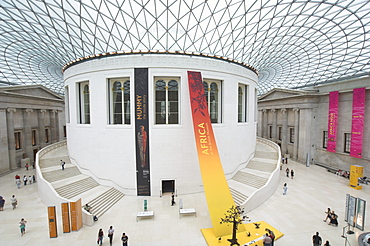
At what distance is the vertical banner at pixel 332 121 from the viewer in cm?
2835

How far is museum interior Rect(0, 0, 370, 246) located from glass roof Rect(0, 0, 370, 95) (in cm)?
21

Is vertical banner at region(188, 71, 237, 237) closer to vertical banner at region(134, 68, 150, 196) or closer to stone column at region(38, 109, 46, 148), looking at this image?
vertical banner at region(134, 68, 150, 196)

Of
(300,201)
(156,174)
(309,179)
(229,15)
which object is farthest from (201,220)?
(229,15)

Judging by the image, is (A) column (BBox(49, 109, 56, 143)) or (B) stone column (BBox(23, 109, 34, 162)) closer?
(B) stone column (BBox(23, 109, 34, 162))

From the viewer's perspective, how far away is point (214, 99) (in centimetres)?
2105

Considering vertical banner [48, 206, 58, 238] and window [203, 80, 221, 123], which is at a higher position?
window [203, 80, 221, 123]

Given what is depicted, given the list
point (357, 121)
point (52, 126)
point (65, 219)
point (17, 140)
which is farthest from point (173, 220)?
point (52, 126)

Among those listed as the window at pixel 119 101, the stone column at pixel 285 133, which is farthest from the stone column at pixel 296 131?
the window at pixel 119 101

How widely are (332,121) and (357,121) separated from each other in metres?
4.06

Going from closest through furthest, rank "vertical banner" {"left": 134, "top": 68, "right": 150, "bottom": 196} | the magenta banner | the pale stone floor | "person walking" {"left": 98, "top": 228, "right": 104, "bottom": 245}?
1. "person walking" {"left": 98, "top": 228, "right": 104, "bottom": 245}
2. the pale stone floor
3. "vertical banner" {"left": 134, "top": 68, "right": 150, "bottom": 196}
4. the magenta banner

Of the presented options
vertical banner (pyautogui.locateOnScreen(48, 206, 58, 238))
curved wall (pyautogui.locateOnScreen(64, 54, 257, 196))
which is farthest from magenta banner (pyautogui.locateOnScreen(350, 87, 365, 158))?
vertical banner (pyautogui.locateOnScreen(48, 206, 58, 238))

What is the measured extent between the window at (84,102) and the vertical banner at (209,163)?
12824mm

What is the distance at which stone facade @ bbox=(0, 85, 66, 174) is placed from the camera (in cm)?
2709

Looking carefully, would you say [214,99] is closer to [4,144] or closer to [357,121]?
[357,121]
